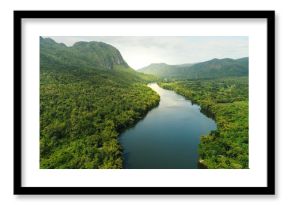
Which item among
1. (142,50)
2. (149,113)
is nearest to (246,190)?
(142,50)

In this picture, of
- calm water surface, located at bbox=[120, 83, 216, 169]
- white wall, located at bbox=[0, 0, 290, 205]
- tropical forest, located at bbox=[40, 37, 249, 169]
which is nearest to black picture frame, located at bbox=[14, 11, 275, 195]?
white wall, located at bbox=[0, 0, 290, 205]

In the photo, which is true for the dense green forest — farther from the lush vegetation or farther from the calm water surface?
the lush vegetation

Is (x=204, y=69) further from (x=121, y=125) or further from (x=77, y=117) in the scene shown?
(x=77, y=117)
